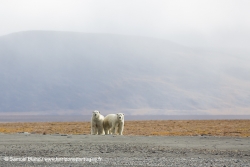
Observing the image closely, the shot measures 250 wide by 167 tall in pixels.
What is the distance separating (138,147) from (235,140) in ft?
18.7

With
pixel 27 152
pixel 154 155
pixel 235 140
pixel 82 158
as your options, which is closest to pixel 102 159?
pixel 82 158

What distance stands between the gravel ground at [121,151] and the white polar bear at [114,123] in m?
4.24

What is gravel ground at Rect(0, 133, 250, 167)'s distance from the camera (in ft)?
49.0

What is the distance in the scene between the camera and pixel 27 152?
56.6 feet

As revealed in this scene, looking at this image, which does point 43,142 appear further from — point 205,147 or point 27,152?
point 205,147

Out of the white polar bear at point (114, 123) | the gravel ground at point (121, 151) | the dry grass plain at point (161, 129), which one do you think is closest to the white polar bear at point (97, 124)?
the white polar bear at point (114, 123)

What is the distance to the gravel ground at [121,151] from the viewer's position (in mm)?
14922

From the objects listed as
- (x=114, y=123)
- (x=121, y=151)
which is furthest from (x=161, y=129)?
(x=121, y=151)

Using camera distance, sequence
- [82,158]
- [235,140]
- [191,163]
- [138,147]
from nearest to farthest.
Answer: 1. [191,163]
2. [82,158]
3. [138,147]
4. [235,140]

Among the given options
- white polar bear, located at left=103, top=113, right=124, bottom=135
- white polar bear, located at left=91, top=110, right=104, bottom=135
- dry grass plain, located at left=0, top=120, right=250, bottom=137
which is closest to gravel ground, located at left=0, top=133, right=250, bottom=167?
white polar bear, located at left=91, top=110, right=104, bottom=135

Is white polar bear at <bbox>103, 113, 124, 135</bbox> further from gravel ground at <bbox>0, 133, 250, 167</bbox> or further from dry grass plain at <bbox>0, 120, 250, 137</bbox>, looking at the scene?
dry grass plain at <bbox>0, 120, 250, 137</bbox>

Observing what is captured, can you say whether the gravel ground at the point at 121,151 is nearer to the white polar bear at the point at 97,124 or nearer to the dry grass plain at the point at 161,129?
the white polar bear at the point at 97,124

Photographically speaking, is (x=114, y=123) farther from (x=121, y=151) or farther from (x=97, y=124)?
(x=121, y=151)

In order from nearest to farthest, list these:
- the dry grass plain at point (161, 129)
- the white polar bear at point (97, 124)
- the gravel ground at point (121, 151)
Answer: the gravel ground at point (121, 151) → the white polar bear at point (97, 124) → the dry grass plain at point (161, 129)
